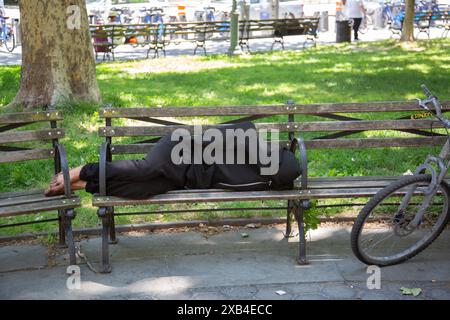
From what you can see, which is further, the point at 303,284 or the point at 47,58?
the point at 47,58

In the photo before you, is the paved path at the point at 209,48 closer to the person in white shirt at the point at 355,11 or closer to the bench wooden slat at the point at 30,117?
the person in white shirt at the point at 355,11

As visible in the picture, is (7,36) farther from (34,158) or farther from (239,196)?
(239,196)

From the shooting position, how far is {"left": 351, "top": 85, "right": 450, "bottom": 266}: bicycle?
14.9 ft

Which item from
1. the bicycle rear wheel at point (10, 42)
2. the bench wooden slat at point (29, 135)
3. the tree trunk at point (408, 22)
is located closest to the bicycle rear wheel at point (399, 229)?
the bench wooden slat at point (29, 135)

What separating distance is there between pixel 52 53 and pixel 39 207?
5.04m

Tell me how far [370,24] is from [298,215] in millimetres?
23587

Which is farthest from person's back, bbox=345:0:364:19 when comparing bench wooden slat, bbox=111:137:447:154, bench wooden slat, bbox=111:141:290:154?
bench wooden slat, bbox=111:141:290:154

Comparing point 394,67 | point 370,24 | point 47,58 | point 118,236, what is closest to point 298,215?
point 118,236

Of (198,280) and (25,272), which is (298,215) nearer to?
(198,280)

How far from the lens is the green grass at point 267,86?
688 cm

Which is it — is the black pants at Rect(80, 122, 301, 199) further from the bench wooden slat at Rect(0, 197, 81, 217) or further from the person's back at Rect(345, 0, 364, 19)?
the person's back at Rect(345, 0, 364, 19)
